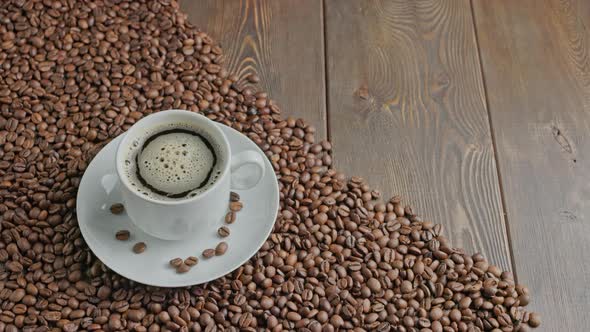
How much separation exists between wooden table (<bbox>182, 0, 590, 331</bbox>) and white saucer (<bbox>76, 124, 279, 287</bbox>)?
292 millimetres

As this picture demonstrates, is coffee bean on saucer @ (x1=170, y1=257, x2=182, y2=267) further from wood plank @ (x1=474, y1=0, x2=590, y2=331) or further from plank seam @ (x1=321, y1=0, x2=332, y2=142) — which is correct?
wood plank @ (x1=474, y1=0, x2=590, y2=331)

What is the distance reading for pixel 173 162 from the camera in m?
1.12

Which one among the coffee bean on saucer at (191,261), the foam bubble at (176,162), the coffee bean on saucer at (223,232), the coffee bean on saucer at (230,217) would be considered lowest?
the coffee bean on saucer at (191,261)

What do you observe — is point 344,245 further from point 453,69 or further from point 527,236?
point 453,69

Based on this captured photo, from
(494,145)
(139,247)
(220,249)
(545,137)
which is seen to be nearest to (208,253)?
(220,249)

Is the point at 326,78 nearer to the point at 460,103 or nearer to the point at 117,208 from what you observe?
the point at 460,103

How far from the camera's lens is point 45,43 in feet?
5.08

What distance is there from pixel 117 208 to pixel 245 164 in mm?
265

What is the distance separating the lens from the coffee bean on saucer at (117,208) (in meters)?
1.20

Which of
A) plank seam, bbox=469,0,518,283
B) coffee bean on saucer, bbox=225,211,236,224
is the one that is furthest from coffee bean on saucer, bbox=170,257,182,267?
plank seam, bbox=469,0,518,283

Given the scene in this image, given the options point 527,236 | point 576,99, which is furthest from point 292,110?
point 576,99

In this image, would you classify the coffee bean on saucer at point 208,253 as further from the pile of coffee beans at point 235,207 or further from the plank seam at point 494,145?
the plank seam at point 494,145

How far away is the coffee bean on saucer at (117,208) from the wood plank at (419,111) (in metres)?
0.49

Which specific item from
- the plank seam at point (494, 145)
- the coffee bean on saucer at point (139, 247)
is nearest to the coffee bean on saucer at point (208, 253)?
the coffee bean on saucer at point (139, 247)
